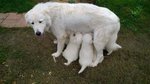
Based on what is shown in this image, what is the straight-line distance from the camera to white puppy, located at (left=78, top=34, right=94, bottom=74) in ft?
15.6

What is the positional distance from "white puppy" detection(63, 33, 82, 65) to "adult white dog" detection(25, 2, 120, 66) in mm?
110

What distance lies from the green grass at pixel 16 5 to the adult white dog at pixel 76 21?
78.9 inches

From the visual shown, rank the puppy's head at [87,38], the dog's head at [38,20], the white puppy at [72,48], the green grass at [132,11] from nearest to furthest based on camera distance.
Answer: the dog's head at [38,20] < the puppy's head at [87,38] < the white puppy at [72,48] < the green grass at [132,11]

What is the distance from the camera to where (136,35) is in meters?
5.86

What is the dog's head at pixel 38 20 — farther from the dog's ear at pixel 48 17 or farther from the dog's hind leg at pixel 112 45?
the dog's hind leg at pixel 112 45

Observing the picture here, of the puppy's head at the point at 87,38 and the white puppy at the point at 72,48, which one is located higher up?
the puppy's head at the point at 87,38

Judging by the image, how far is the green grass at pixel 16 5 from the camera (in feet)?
21.8

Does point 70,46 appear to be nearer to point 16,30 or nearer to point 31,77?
point 31,77

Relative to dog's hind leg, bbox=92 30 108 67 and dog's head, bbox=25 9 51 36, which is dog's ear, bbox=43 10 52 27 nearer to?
dog's head, bbox=25 9 51 36

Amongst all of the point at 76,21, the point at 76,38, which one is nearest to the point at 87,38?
the point at 76,38

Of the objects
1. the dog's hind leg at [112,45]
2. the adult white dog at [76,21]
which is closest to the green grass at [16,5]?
the adult white dog at [76,21]

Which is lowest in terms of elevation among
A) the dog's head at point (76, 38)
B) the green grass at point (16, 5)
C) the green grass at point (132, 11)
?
the green grass at point (16, 5)

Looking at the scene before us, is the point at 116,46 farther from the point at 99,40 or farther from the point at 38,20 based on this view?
the point at 38,20

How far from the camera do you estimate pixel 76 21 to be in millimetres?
4711
